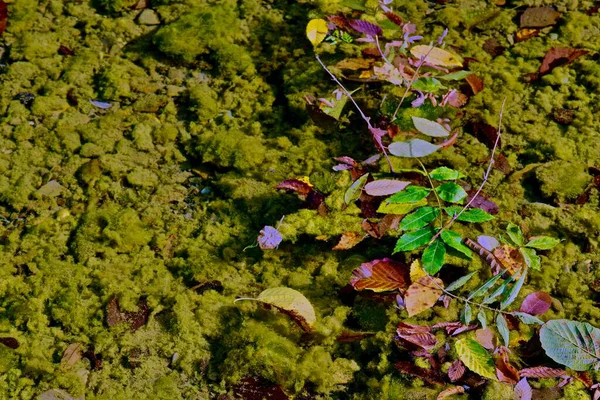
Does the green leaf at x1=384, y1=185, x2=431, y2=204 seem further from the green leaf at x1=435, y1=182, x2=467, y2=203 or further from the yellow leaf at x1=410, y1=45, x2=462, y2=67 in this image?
the yellow leaf at x1=410, y1=45, x2=462, y2=67

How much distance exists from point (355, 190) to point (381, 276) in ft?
1.25

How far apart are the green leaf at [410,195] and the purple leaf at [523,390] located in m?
0.71

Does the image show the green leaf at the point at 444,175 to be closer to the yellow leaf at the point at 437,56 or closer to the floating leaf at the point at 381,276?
the floating leaf at the point at 381,276

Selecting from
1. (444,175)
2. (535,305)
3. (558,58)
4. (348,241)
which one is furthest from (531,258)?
(558,58)

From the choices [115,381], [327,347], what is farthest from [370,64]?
[115,381]

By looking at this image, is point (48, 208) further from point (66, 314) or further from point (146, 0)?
point (146, 0)

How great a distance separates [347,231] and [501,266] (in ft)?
1.91

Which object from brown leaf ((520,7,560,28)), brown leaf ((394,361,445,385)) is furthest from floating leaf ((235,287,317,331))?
brown leaf ((520,7,560,28))

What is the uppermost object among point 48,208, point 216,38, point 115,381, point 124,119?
point 216,38

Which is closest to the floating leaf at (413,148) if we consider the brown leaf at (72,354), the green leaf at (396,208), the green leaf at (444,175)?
the green leaf at (444,175)

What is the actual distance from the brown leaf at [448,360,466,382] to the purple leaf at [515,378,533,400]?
0.58ft

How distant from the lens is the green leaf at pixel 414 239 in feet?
6.63

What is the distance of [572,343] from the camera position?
1941 millimetres

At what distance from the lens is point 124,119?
2684 mm
